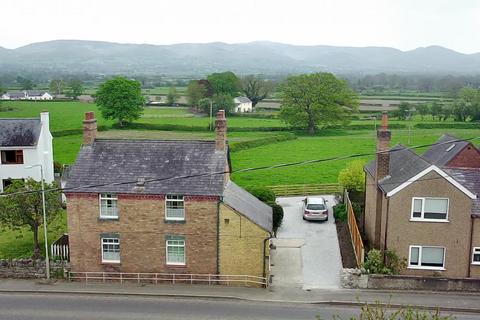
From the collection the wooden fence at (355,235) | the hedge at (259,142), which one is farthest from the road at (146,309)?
the hedge at (259,142)

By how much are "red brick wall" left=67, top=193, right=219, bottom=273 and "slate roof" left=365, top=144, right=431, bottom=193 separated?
974 cm

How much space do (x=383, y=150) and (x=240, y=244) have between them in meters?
10.00

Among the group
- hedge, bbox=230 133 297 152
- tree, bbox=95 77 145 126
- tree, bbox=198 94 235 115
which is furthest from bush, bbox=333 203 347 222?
tree, bbox=198 94 235 115

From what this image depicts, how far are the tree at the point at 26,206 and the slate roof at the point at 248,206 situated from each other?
10338mm

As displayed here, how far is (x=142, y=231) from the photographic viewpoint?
30.0 meters

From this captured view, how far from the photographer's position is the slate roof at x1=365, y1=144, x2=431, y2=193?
97.6 ft

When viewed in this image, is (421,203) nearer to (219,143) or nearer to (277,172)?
(219,143)

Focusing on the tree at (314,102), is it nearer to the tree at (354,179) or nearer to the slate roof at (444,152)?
the tree at (354,179)

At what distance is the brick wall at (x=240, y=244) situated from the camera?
2933 cm

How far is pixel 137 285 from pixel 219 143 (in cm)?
885

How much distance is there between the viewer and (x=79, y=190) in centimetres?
3002

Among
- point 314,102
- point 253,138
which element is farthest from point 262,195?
point 314,102

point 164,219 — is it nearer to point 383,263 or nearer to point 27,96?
point 383,263

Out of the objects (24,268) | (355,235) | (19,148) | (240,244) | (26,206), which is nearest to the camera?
(240,244)
